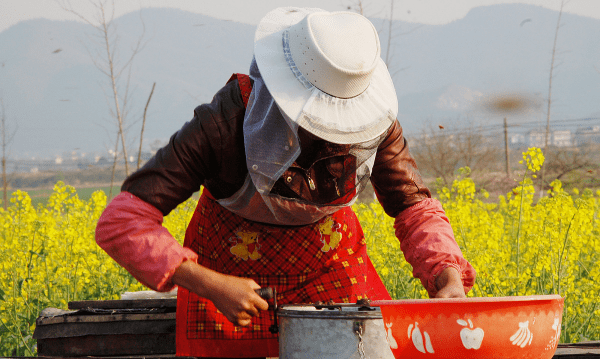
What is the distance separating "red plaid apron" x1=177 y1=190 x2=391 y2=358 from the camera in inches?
78.7

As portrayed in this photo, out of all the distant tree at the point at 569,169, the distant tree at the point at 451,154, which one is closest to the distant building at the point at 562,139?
the distant tree at the point at 569,169

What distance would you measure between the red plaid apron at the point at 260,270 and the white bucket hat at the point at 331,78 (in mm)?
637

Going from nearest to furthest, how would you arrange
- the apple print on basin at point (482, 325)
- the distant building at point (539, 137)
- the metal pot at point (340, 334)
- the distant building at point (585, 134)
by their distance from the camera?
the apple print on basin at point (482, 325)
the metal pot at point (340, 334)
the distant building at point (539, 137)
the distant building at point (585, 134)

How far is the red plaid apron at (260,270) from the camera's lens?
2000 millimetres

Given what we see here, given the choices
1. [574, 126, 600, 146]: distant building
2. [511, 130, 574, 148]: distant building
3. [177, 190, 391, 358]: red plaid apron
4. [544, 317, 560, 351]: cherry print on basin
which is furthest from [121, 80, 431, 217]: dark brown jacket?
[574, 126, 600, 146]: distant building

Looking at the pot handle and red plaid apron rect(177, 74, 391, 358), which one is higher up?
the pot handle

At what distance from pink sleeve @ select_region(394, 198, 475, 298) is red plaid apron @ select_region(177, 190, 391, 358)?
0.90 ft

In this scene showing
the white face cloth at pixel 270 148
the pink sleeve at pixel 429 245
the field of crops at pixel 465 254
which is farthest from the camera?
the field of crops at pixel 465 254

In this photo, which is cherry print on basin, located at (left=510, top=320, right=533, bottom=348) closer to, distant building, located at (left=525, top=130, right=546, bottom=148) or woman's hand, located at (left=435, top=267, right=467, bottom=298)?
woman's hand, located at (left=435, top=267, right=467, bottom=298)

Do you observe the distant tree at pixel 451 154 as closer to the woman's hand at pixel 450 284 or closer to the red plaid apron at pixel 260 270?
the red plaid apron at pixel 260 270

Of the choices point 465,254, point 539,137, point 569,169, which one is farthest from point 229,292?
point 539,137

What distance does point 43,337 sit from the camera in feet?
7.24

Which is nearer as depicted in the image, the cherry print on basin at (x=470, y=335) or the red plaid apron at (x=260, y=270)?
the cherry print on basin at (x=470, y=335)

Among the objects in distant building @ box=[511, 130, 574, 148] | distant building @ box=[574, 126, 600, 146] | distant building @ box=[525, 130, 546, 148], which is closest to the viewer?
distant building @ box=[525, 130, 546, 148]
